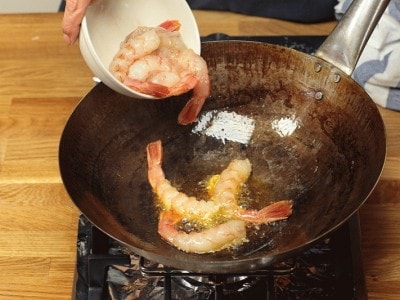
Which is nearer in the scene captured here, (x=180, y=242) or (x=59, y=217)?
(x=180, y=242)

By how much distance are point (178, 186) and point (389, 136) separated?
0.48 meters

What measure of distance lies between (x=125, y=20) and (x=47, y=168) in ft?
1.19

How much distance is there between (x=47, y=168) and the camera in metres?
1.42

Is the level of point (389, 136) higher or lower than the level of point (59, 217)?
higher

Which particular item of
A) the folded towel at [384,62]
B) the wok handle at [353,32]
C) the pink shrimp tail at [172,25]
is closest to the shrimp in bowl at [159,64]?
the pink shrimp tail at [172,25]

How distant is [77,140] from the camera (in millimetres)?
1229

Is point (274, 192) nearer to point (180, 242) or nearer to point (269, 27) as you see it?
point (180, 242)

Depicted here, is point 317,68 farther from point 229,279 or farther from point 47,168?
point 47,168

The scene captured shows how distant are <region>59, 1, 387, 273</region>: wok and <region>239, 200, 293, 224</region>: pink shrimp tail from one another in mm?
17

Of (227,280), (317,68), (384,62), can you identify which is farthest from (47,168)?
(384,62)

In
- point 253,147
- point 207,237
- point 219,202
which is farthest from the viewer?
point 253,147

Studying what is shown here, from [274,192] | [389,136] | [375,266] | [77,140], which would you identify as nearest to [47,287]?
[77,140]

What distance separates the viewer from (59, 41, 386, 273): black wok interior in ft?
3.86

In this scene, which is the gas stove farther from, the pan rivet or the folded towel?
the folded towel
